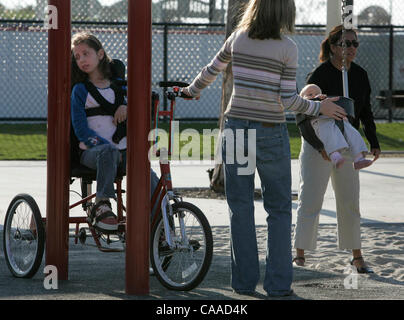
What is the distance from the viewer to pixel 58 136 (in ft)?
19.7

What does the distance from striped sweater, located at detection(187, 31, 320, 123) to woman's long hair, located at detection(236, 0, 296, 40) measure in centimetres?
5

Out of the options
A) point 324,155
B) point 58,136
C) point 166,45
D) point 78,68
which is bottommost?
point 324,155

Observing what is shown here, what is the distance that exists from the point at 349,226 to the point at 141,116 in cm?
185

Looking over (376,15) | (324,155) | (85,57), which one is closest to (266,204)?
(324,155)

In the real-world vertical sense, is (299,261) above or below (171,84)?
below

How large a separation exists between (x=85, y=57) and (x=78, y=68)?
10 cm

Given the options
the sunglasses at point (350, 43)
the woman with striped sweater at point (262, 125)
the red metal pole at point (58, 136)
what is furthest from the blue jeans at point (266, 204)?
the sunglasses at point (350, 43)

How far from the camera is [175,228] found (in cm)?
574

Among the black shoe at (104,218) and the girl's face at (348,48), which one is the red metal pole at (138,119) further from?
the girl's face at (348,48)

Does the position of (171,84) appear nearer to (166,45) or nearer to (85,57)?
(85,57)

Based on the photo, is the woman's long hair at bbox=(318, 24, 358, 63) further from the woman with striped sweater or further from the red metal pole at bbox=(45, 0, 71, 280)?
the red metal pole at bbox=(45, 0, 71, 280)

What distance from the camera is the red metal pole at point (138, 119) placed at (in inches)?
214

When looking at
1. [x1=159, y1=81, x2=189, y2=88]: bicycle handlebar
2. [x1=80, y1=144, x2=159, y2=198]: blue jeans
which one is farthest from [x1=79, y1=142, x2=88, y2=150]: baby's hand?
[x1=159, y1=81, x2=189, y2=88]: bicycle handlebar
